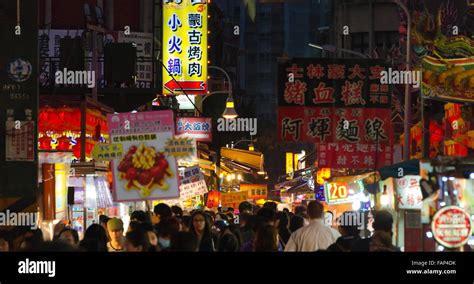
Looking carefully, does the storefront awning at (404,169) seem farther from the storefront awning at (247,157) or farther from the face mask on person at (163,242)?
the storefront awning at (247,157)

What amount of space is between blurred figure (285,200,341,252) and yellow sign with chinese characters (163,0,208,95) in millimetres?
18725

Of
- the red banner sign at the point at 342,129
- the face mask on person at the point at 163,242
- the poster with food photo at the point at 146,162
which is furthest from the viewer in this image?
the red banner sign at the point at 342,129

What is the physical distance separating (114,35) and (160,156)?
18.6 m

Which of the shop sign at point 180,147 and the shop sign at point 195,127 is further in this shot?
the shop sign at point 195,127

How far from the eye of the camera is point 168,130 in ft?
47.3

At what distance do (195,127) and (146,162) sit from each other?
2155 cm

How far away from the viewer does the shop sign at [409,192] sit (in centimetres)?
1742

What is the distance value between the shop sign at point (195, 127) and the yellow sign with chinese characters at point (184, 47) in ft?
12.8

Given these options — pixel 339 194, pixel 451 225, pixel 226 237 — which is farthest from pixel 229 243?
pixel 339 194

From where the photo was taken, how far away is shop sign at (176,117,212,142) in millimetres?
35625

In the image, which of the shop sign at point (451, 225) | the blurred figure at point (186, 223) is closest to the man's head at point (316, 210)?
the shop sign at point (451, 225)

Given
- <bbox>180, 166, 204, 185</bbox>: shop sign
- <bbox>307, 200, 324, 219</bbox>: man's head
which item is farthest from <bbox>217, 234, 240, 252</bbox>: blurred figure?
<bbox>180, 166, 204, 185</bbox>: shop sign

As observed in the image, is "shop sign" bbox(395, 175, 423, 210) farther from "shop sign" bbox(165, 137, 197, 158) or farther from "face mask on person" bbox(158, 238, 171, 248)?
"face mask on person" bbox(158, 238, 171, 248)

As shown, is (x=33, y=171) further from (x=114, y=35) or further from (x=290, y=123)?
(x=114, y=35)
